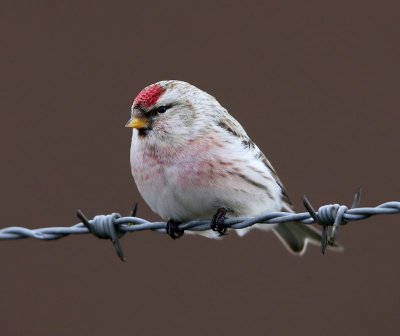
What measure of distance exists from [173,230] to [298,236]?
952 millimetres

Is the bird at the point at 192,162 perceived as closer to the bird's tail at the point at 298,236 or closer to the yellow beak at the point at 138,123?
the yellow beak at the point at 138,123

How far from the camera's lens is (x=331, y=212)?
2.40 meters

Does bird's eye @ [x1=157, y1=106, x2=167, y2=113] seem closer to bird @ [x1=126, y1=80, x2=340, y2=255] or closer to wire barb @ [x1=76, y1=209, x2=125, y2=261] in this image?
bird @ [x1=126, y1=80, x2=340, y2=255]

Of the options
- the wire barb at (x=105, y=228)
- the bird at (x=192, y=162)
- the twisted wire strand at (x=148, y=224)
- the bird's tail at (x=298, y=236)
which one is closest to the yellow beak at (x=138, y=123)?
the bird at (x=192, y=162)

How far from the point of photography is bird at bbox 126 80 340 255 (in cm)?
328

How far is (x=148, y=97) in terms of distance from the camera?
3.46m

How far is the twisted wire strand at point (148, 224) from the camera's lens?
94.1 inches

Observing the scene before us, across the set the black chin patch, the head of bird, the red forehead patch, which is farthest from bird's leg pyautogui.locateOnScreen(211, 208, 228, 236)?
the red forehead patch

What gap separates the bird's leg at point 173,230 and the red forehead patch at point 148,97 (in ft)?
1.77

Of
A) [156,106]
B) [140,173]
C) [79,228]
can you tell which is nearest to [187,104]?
[156,106]

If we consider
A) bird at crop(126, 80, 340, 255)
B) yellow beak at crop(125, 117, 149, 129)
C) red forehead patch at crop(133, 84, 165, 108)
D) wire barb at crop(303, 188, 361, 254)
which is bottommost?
wire barb at crop(303, 188, 361, 254)

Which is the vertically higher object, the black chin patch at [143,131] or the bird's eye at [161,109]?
the bird's eye at [161,109]

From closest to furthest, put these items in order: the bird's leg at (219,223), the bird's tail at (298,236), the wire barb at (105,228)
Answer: the wire barb at (105,228)
the bird's leg at (219,223)
the bird's tail at (298,236)

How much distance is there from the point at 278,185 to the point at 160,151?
70 centimetres
